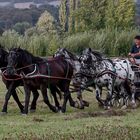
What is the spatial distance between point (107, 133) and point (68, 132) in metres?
0.72

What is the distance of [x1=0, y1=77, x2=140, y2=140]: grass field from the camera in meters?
10.3

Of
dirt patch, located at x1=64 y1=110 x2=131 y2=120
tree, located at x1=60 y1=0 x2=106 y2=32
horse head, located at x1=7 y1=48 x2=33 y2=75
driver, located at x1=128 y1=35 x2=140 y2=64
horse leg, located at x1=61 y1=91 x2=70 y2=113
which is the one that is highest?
horse head, located at x1=7 y1=48 x2=33 y2=75

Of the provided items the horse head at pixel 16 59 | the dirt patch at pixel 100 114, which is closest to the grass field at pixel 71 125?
the dirt patch at pixel 100 114

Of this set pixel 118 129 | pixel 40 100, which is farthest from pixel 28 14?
pixel 118 129

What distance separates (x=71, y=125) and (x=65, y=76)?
339 centimetres

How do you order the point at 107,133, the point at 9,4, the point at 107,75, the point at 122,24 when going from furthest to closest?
1. the point at 9,4
2. the point at 122,24
3. the point at 107,75
4. the point at 107,133

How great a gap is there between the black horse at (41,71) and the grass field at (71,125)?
62 cm

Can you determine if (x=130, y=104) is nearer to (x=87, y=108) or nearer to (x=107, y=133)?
(x=87, y=108)

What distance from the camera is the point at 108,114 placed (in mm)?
13586

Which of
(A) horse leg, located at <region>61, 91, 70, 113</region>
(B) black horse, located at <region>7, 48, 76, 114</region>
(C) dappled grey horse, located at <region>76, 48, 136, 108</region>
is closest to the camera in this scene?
(B) black horse, located at <region>7, 48, 76, 114</region>

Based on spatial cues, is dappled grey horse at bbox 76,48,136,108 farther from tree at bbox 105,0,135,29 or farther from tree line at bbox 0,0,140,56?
tree at bbox 105,0,135,29

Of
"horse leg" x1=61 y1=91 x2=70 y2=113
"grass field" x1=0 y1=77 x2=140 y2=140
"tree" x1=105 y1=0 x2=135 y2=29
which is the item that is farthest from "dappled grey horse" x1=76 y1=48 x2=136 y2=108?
"tree" x1=105 y1=0 x2=135 y2=29

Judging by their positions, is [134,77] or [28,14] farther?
[28,14]

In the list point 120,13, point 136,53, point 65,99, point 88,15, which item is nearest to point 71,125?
point 65,99
